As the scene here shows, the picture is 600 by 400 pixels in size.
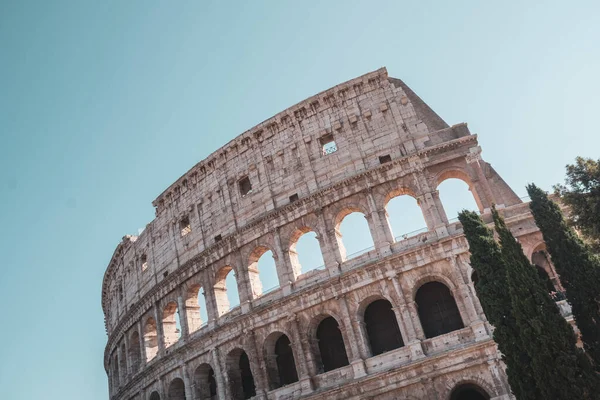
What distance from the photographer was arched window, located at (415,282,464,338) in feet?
52.8

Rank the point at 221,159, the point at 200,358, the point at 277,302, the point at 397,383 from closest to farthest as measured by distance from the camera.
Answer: the point at 397,383
the point at 277,302
the point at 200,358
the point at 221,159

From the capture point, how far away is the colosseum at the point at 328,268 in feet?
51.2

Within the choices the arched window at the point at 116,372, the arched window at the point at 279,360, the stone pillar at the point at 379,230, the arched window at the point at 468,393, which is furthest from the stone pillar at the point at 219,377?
the arched window at the point at 116,372

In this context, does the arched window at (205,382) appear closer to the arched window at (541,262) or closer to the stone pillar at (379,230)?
the stone pillar at (379,230)

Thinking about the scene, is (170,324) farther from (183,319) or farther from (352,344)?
(352,344)

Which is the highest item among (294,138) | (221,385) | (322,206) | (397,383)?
(294,138)

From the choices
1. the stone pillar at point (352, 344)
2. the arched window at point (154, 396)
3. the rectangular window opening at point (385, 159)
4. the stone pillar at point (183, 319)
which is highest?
the rectangular window opening at point (385, 159)

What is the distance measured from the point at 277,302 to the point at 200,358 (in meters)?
4.57

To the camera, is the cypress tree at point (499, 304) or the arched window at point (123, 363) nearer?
the cypress tree at point (499, 304)

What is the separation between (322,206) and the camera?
18672 millimetres

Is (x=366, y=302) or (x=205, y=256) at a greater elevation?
(x=205, y=256)

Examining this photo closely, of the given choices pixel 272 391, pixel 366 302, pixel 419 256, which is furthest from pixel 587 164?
pixel 272 391

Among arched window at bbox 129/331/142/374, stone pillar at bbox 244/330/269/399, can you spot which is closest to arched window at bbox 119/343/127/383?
arched window at bbox 129/331/142/374

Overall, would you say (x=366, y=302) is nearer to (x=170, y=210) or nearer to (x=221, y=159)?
(x=221, y=159)
